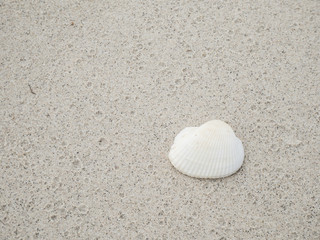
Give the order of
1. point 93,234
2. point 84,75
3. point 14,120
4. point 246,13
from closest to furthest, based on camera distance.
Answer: point 93,234
point 14,120
point 84,75
point 246,13

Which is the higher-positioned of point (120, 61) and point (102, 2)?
point (102, 2)

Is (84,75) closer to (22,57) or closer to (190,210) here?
(22,57)

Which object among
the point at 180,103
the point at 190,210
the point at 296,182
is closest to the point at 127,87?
the point at 180,103

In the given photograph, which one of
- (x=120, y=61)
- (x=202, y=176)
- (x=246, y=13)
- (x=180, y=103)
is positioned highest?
(x=246, y=13)

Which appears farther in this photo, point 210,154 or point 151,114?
point 151,114
